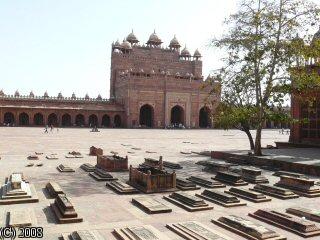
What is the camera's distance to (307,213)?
7914 mm

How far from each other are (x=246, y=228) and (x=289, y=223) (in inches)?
40.3

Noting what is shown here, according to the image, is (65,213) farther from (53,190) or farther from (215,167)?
(215,167)

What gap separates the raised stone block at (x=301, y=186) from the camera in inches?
408

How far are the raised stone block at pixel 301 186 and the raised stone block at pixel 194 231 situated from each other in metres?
4.76

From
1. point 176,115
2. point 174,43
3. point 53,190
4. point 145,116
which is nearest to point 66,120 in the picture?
point 145,116

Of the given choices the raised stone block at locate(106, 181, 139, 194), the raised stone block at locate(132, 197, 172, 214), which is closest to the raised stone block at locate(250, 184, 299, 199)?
the raised stone block at locate(132, 197, 172, 214)

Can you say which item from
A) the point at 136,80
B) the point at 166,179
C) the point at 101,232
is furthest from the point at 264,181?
the point at 136,80

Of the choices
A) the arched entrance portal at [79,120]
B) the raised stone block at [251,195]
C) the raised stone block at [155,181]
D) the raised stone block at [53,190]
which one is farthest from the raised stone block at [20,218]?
the arched entrance portal at [79,120]

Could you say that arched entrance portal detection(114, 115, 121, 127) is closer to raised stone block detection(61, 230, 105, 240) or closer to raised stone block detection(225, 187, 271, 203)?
raised stone block detection(225, 187, 271, 203)

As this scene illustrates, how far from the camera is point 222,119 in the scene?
18.3 m

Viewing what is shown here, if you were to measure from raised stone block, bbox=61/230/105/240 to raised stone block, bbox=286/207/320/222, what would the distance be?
4.50m

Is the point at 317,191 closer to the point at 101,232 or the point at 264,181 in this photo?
the point at 264,181

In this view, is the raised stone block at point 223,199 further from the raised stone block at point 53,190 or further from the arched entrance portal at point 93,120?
the arched entrance portal at point 93,120

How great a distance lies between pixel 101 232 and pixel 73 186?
15.0ft
